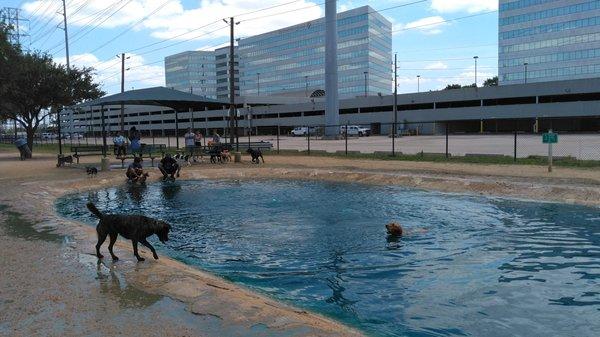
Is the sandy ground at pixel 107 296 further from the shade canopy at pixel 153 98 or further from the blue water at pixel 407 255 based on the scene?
the shade canopy at pixel 153 98

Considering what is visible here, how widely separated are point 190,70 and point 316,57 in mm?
42987

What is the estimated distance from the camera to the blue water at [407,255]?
609 cm

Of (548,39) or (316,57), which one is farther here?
(316,57)

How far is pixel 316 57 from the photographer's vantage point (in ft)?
522

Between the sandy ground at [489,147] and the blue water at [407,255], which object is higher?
the sandy ground at [489,147]

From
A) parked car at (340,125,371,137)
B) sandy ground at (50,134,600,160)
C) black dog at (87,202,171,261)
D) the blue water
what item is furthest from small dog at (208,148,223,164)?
parked car at (340,125,371,137)

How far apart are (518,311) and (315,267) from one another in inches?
121

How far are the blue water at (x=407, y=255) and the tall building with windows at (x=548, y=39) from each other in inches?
4690

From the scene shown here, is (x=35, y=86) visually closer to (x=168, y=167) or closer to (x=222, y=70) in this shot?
(x=168, y=167)

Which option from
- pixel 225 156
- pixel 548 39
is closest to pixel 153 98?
pixel 225 156

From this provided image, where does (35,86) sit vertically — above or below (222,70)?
below

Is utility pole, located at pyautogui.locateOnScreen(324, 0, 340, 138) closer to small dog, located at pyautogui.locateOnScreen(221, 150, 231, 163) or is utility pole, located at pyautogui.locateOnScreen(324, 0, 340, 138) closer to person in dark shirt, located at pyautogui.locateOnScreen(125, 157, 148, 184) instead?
small dog, located at pyautogui.locateOnScreen(221, 150, 231, 163)

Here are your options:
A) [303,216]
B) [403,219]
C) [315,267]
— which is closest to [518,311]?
[315,267]

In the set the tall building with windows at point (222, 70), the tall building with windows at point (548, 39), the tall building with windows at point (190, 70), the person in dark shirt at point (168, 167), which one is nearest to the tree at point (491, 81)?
the tall building with windows at point (548, 39)
